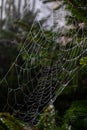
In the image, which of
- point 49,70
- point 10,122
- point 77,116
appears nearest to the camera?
point 10,122

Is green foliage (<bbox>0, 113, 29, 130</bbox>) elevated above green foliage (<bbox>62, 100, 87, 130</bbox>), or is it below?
above

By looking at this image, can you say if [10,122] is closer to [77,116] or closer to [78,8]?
[77,116]

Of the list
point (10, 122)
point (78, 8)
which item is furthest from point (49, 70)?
point (10, 122)

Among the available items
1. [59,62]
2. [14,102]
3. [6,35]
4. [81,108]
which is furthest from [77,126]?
[6,35]

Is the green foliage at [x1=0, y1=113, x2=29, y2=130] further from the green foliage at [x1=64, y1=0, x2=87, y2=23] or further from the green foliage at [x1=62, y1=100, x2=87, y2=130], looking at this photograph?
the green foliage at [x1=64, y1=0, x2=87, y2=23]

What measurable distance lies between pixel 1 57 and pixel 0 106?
112 cm

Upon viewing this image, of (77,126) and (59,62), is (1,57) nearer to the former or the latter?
(59,62)

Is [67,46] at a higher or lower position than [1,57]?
higher

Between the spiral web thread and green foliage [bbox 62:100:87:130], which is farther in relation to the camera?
the spiral web thread

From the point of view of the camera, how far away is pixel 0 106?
2646 mm

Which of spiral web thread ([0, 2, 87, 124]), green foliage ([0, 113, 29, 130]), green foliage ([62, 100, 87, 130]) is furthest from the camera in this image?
spiral web thread ([0, 2, 87, 124])

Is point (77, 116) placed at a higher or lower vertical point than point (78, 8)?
lower

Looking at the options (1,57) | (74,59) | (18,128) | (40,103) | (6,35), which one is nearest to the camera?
(18,128)

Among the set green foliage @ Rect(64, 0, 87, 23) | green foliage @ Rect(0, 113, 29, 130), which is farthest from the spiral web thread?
green foliage @ Rect(0, 113, 29, 130)
